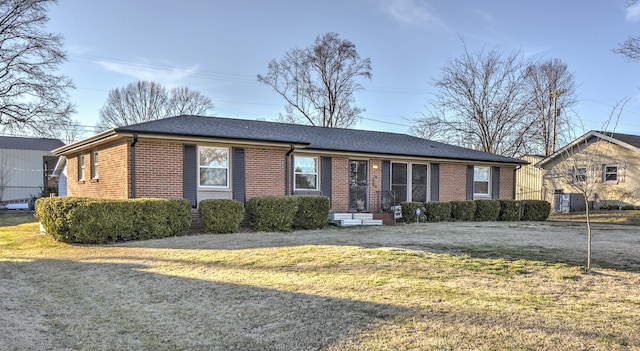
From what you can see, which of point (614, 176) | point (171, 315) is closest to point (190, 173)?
point (171, 315)

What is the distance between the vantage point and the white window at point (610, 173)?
2398cm

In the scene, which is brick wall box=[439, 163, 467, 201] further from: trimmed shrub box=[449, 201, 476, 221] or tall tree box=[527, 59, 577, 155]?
tall tree box=[527, 59, 577, 155]

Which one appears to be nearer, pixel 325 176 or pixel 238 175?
pixel 238 175

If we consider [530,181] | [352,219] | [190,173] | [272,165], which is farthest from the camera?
[530,181]

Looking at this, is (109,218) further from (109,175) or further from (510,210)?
(510,210)

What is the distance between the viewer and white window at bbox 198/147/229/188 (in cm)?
1320

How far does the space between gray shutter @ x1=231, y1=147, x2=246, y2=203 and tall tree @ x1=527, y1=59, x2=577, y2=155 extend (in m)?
24.7

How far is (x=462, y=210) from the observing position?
1683 centimetres

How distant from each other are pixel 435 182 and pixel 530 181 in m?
15.3

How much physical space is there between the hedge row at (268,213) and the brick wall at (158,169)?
4.84ft

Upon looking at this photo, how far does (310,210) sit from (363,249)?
503cm

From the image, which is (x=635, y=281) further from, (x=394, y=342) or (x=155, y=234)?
(x=155, y=234)

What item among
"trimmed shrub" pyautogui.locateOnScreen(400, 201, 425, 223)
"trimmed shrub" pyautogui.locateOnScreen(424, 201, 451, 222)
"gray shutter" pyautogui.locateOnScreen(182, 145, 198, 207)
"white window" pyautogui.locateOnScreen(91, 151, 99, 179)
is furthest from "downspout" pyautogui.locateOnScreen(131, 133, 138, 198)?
"trimmed shrub" pyautogui.locateOnScreen(424, 201, 451, 222)

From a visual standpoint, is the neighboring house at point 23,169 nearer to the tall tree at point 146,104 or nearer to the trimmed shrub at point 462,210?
the tall tree at point 146,104
